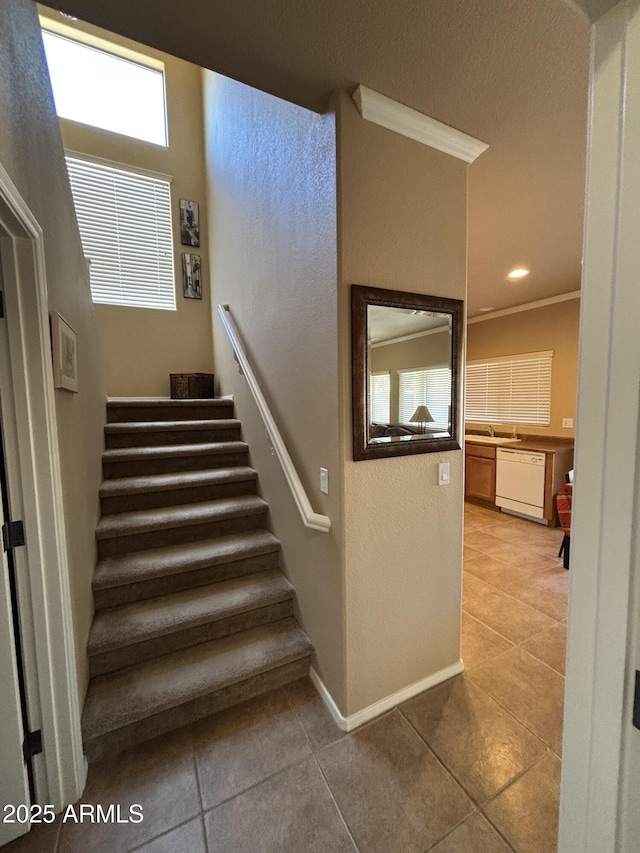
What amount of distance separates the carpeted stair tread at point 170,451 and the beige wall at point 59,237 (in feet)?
0.91

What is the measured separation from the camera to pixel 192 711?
1641 mm

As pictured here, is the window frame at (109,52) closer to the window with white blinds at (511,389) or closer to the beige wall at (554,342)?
the beige wall at (554,342)

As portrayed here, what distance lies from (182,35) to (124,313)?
3258 millimetres

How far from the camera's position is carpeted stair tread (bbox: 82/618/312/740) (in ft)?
4.97

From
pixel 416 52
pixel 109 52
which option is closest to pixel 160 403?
pixel 416 52

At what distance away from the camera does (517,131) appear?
1.60 m

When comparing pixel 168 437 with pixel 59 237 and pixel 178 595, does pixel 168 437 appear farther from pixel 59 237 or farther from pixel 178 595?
pixel 59 237

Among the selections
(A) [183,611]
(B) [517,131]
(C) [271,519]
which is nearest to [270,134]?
(B) [517,131]

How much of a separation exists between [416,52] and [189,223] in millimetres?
3639

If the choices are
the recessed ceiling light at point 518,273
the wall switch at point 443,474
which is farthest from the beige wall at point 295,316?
the recessed ceiling light at point 518,273

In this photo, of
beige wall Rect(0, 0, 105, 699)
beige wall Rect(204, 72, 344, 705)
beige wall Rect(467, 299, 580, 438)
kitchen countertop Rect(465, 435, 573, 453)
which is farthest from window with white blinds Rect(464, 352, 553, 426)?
beige wall Rect(0, 0, 105, 699)

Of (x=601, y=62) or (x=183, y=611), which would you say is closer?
(x=601, y=62)

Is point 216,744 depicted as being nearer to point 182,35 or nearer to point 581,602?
point 581,602

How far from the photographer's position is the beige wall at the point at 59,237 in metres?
1.10
